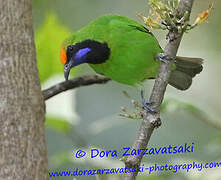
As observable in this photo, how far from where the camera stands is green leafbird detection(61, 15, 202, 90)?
3023mm

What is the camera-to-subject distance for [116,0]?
715 centimetres

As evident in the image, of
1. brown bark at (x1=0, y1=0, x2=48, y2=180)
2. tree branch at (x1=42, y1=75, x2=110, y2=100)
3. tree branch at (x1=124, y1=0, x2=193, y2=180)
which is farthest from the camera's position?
tree branch at (x1=42, y1=75, x2=110, y2=100)

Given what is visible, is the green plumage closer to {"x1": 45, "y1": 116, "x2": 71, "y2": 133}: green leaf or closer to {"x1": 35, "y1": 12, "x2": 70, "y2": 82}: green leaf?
{"x1": 35, "y1": 12, "x2": 70, "y2": 82}: green leaf

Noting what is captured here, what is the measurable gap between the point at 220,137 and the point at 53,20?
1423mm

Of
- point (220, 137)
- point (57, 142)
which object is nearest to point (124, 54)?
point (220, 137)

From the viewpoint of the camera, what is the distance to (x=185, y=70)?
351cm

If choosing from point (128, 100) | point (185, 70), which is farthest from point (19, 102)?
point (128, 100)

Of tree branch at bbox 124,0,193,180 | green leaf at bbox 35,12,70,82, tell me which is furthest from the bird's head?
tree branch at bbox 124,0,193,180

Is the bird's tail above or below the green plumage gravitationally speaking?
below

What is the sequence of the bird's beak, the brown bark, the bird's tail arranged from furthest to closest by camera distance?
the bird's tail
the bird's beak
the brown bark

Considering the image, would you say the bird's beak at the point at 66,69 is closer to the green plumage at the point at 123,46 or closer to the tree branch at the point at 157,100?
the green plumage at the point at 123,46

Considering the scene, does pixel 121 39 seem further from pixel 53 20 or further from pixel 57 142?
pixel 57 142

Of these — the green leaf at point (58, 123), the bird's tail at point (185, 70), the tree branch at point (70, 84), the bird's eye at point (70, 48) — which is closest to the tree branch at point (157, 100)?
the tree branch at point (70, 84)

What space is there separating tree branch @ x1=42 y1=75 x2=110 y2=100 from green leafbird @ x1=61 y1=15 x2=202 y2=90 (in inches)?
3.9
